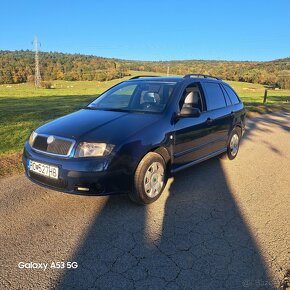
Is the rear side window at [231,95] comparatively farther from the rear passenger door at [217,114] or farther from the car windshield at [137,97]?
the car windshield at [137,97]

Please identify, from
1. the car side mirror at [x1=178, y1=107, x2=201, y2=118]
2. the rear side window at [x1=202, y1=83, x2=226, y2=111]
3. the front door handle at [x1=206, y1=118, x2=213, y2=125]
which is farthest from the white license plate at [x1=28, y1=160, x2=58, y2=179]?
the rear side window at [x1=202, y1=83, x2=226, y2=111]

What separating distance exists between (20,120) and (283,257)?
9092 mm

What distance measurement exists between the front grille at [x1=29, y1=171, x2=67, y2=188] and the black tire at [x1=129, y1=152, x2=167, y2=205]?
2.81 ft

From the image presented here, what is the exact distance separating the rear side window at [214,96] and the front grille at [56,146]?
107 inches

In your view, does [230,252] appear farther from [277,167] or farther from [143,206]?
[277,167]

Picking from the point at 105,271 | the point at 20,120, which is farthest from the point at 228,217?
the point at 20,120

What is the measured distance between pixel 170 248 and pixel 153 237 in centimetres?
27

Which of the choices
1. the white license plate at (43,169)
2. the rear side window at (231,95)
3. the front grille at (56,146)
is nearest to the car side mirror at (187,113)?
the front grille at (56,146)

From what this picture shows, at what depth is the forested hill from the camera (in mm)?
72812

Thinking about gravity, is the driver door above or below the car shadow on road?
above

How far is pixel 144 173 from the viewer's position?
Result: 3.98m

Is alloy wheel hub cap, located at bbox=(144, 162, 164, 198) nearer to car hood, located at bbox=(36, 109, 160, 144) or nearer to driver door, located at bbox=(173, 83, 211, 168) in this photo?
driver door, located at bbox=(173, 83, 211, 168)

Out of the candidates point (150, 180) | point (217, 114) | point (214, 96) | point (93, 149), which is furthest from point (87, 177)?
point (214, 96)

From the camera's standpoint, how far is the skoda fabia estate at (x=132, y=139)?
3.70 metres
